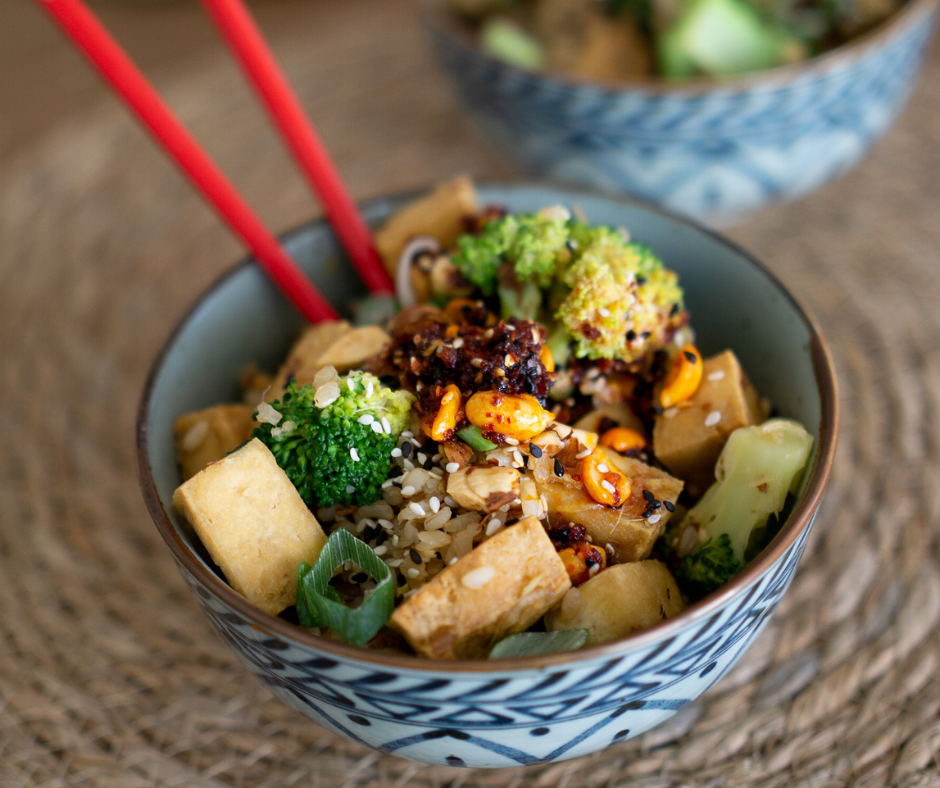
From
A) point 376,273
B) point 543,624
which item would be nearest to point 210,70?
point 376,273

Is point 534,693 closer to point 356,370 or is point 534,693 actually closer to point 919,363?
point 356,370

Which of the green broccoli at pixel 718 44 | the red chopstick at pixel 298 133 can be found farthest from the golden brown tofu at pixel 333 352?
the green broccoli at pixel 718 44

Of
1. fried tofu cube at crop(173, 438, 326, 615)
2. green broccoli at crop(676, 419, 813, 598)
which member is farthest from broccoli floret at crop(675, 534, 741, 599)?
fried tofu cube at crop(173, 438, 326, 615)

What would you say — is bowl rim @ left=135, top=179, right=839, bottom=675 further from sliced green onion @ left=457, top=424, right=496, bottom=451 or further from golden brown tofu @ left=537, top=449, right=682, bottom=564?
sliced green onion @ left=457, top=424, right=496, bottom=451

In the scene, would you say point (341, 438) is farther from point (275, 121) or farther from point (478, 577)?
point (275, 121)

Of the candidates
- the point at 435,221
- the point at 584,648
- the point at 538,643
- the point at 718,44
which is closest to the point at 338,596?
the point at 538,643
